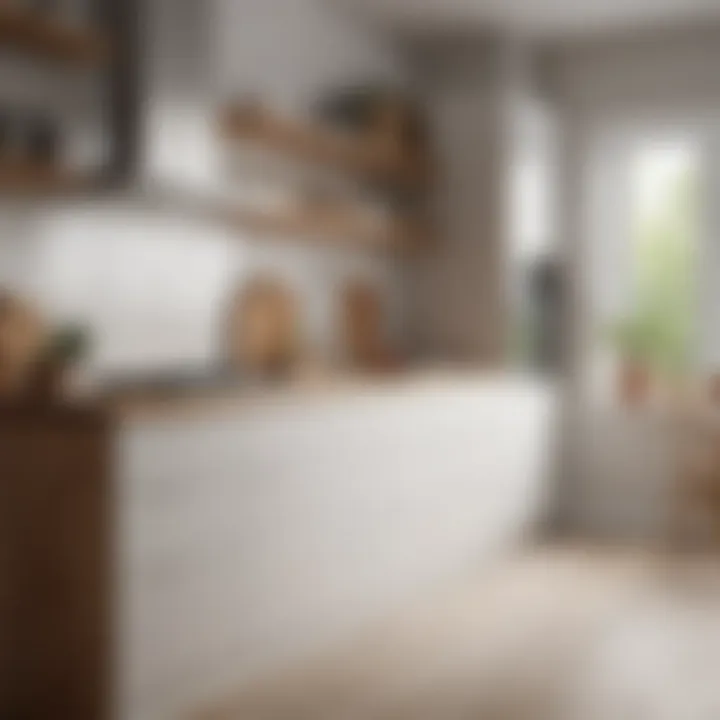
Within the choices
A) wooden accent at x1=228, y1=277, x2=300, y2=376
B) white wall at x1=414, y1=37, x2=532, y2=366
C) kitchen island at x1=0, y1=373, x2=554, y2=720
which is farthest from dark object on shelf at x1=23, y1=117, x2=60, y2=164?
white wall at x1=414, y1=37, x2=532, y2=366

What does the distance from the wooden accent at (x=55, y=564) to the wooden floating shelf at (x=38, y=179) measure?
2.57ft

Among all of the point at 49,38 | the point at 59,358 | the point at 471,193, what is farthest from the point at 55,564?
the point at 471,193

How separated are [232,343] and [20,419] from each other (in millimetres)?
1716

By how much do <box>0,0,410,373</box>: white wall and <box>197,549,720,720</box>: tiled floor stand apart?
1.25 metres

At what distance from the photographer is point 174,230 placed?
4.18m

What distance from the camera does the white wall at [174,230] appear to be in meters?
3.66

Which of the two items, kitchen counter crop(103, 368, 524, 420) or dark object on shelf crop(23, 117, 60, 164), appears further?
dark object on shelf crop(23, 117, 60, 164)

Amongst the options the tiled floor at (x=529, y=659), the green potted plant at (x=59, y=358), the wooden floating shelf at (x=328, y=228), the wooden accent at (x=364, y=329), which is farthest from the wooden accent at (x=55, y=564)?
the wooden accent at (x=364, y=329)

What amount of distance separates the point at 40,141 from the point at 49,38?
0.98 ft

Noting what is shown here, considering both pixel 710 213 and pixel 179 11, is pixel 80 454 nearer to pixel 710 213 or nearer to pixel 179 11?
pixel 179 11

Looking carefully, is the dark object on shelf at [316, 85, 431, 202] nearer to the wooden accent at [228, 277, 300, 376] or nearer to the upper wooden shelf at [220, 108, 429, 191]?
the upper wooden shelf at [220, 108, 429, 191]

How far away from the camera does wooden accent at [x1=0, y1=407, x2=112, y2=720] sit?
2.77 m

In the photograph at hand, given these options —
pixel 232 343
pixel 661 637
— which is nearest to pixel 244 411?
pixel 232 343

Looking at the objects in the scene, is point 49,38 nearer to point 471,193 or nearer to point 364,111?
point 364,111
